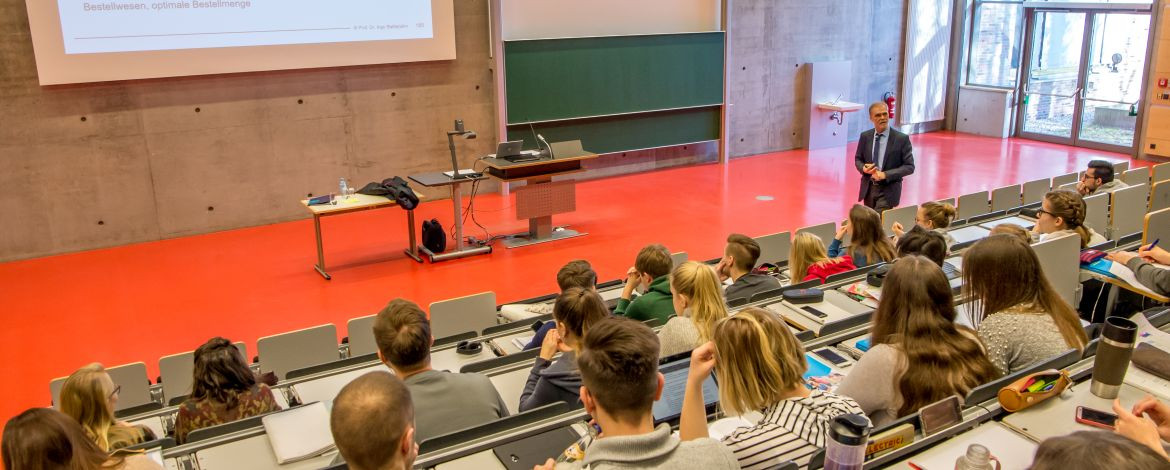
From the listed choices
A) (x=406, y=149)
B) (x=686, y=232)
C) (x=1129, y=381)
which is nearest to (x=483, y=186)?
(x=406, y=149)

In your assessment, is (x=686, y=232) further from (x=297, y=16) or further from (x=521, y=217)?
(x=297, y=16)

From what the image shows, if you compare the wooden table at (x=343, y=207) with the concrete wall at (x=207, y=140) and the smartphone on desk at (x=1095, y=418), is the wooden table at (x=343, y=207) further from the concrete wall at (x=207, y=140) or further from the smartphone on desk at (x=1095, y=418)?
the smartphone on desk at (x=1095, y=418)

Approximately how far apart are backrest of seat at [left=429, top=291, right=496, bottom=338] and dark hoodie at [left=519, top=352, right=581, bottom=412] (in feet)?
5.94

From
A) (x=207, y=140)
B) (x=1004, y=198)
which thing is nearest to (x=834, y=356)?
(x=1004, y=198)

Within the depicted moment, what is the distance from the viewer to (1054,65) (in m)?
14.1

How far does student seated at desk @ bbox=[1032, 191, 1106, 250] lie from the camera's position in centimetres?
530

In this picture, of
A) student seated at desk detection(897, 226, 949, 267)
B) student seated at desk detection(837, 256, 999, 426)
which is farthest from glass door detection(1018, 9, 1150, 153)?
student seated at desk detection(837, 256, 999, 426)

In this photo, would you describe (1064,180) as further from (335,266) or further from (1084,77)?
(335,266)

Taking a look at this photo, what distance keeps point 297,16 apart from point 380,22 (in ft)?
2.99

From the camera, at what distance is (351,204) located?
7957 mm

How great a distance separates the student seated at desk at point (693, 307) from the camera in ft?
12.4

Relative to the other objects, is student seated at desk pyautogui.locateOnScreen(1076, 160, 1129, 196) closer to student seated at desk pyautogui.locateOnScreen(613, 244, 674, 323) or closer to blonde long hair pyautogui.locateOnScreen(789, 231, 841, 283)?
blonde long hair pyautogui.locateOnScreen(789, 231, 841, 283)

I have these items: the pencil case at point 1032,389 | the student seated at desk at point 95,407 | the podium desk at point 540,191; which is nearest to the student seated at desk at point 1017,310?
the pencil case at point 1032,389

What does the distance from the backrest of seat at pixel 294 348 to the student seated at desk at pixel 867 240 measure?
3.32 meters
